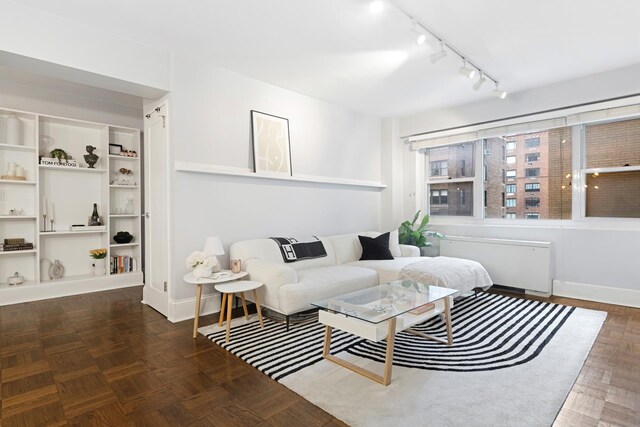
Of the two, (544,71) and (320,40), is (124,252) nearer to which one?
(320,40)

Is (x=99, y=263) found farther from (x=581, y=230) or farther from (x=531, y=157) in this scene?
(x=581, y=230)

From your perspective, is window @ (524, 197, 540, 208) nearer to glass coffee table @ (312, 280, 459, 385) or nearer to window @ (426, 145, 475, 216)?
window @ (426, 145, 475, 216)

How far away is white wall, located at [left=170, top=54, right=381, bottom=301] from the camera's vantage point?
344 cm

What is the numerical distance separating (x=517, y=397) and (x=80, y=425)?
236 cm

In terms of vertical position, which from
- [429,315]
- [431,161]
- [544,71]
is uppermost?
[544,71]

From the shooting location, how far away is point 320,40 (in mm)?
3084

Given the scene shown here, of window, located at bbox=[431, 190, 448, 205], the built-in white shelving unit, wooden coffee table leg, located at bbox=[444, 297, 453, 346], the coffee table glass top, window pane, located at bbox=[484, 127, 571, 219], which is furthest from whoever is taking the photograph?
window, located at bbox=[431, 190, 448, 205]

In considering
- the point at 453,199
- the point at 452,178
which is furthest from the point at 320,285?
the point at 452,178

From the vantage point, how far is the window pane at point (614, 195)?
387 cm

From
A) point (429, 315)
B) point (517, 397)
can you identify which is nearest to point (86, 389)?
point (429, 315)

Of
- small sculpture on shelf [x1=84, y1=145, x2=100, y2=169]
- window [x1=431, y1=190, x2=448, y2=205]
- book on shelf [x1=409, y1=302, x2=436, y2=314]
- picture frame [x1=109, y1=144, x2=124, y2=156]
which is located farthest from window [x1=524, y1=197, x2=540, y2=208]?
small sculpture on shelf [x1=84, y1=145, x2=100, y2=169]

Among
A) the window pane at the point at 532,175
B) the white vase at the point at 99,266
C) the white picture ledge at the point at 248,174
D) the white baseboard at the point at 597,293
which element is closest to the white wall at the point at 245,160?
the white picture ledge at the point at 248,174

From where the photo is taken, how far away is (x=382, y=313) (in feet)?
7.48

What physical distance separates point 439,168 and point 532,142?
4.35ft
